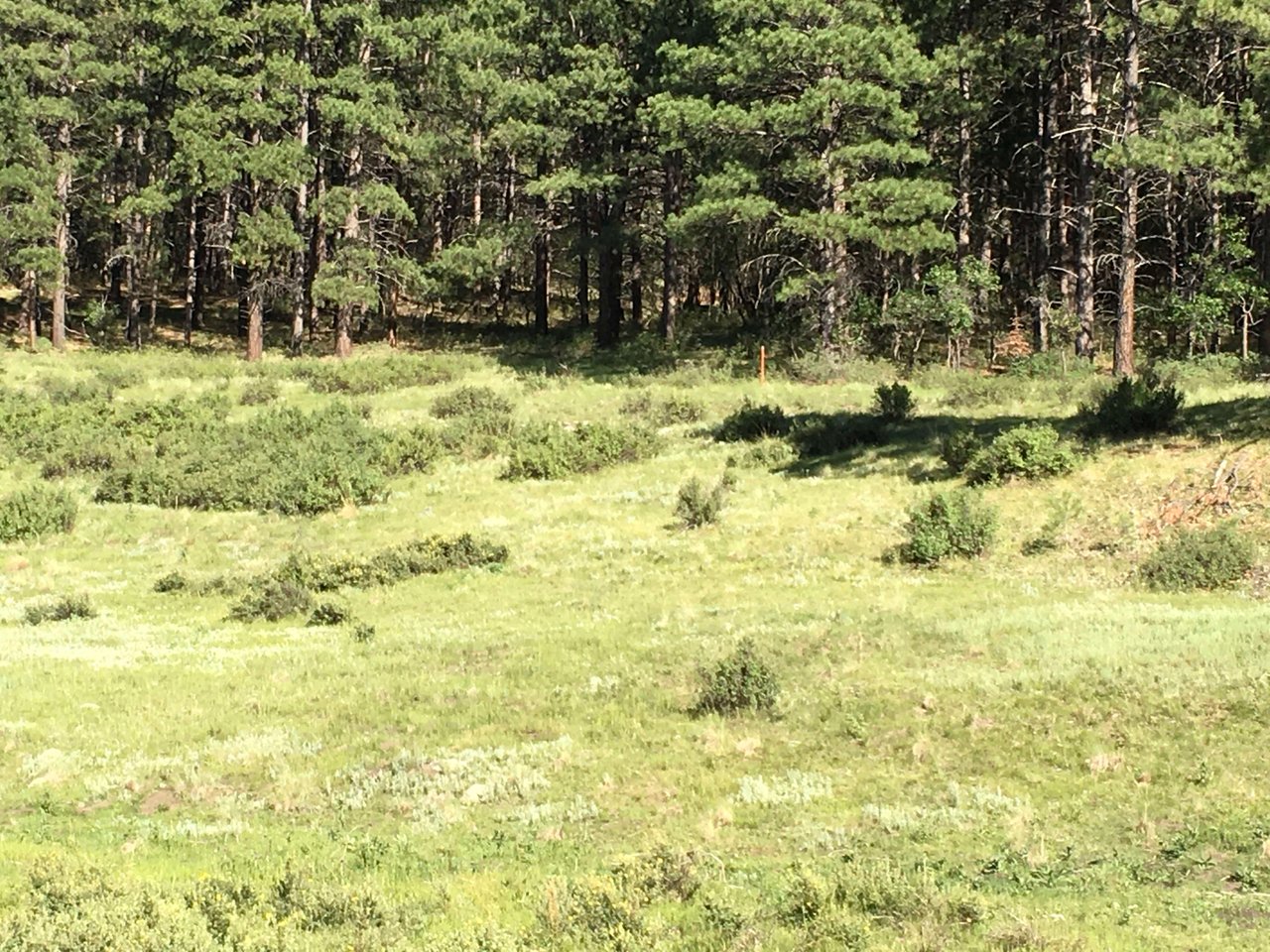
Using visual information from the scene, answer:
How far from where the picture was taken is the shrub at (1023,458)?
1912 centimetres

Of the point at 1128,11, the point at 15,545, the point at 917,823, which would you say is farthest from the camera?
the point at 1128,11

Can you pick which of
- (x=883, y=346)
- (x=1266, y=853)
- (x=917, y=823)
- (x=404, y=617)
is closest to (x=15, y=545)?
(x=404, y=617)

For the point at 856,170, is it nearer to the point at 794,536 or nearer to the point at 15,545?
the point at 794,536

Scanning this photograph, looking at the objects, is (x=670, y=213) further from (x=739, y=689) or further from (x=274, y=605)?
(x=739, y=689)

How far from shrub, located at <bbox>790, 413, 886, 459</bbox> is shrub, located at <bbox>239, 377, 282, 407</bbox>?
16.1 metres

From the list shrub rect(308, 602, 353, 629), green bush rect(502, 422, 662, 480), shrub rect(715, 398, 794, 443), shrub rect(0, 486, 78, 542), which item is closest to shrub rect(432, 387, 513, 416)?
green bush rect(502, 422, 662, 480)

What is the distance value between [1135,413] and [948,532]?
569 centimetres

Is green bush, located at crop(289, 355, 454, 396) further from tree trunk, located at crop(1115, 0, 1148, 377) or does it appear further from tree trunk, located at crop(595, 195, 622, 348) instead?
tree trunk, located at crop(1115, 0, 1148, 377)

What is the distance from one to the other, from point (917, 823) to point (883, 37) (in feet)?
92.7

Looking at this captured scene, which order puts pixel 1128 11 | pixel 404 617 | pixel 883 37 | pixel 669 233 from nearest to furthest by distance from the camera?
pixel 404 617 → pixel 1128 11 → pixel 883 37 → pixel 669 233

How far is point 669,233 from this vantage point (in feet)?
112

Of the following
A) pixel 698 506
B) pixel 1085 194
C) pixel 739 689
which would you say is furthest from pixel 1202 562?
pixel 1085 194

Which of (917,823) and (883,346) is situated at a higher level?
(883,346)

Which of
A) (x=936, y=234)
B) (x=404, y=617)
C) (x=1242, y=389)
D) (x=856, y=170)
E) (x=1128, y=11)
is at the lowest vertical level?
(x=404, y=617)
